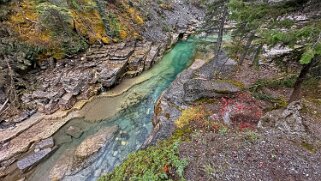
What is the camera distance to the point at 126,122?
13.4 metres

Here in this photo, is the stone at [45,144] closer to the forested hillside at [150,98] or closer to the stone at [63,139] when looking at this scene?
the forested hillside at [150,98]

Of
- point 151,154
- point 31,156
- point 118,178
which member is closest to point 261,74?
point 151,154

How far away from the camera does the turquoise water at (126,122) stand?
34.7 ft

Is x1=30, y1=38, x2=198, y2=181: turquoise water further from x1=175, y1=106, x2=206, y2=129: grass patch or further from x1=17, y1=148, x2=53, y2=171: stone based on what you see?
x1=175, y1=106, x2=206, y2=129: grass patch

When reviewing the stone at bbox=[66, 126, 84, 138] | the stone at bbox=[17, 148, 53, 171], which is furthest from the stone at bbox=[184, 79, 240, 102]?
the stone at bbox=[17, 148, 53, 171]

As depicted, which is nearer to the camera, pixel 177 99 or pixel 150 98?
pixel 177 99

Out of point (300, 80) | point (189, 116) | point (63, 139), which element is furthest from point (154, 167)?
point (63, 139)

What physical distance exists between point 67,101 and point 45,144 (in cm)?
359

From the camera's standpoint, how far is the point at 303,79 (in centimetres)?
882

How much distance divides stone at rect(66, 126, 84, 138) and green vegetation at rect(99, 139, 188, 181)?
550 centimetres

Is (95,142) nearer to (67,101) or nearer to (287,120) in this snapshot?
(67,101)

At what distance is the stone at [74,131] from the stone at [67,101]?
2.01 metres

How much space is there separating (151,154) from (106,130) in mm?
5987

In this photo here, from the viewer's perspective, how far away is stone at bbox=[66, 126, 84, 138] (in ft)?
40.8
